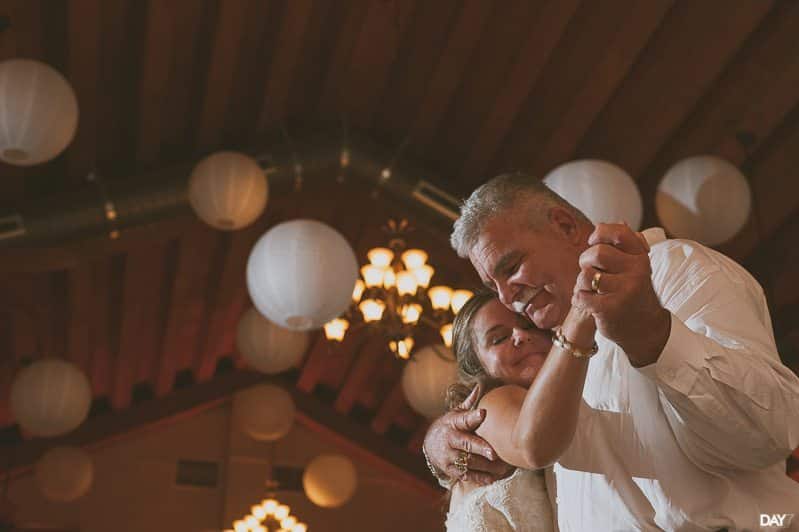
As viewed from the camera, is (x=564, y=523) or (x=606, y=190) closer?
(x=564, y=523)

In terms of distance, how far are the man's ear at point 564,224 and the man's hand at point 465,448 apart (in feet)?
0.99

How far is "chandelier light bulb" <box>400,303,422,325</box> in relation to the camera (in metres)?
5.73

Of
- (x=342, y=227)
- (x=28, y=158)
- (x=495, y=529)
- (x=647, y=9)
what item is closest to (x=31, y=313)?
(x=342, y=227)

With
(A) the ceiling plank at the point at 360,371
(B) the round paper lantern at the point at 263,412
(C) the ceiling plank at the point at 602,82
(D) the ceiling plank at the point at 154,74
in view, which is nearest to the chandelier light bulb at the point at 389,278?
(C) the ceiling plank at the point at 602,82

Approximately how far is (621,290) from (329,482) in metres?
7.89

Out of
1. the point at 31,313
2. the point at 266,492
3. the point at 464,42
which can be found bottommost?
the point at 266,492

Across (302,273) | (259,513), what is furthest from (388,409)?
(302,273)

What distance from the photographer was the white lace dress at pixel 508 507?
1508 millimetres

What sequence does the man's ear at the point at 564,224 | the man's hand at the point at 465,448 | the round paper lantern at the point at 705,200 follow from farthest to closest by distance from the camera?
1. the round paper lantern at the point at 705,200
2. the man's ear at the point at 564,224
3. the man's hand at the point at 465,448

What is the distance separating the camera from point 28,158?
13.2 feet

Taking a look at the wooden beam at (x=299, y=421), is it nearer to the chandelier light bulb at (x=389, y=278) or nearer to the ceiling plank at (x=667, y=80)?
the chandelier light bulb at (x=389, y=278)

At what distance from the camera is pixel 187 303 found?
8328 mm

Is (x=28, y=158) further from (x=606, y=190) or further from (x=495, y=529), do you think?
(x=495, y=529)

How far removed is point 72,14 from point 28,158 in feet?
4.26
